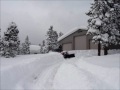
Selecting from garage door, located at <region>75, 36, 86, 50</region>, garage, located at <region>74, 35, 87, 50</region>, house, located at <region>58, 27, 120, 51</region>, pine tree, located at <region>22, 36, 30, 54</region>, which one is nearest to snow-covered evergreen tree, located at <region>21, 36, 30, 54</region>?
pine tree, located at <region>22, 36, 30, 54</region>

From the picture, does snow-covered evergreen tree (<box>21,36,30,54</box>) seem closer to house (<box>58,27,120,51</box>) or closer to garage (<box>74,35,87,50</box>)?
house (<box>58,27,120,51</box>)

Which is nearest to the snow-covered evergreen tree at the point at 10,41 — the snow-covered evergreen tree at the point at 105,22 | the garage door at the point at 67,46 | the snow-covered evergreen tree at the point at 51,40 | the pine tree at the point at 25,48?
the garage door at the point at 67,46

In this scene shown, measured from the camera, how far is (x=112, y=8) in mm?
24953

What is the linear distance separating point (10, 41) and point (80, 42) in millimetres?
13985

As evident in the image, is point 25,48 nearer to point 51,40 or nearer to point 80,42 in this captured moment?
point 51,40

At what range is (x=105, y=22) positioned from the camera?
24938 millimetres

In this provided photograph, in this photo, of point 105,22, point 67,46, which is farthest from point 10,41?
point 105,22

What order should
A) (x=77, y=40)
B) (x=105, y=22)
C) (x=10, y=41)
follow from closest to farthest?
(x=105, y=22), (x=10, y=41), (x=77, y=40)

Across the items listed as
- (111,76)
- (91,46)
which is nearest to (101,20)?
(91,46)

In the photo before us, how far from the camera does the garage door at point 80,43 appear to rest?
1524 inches

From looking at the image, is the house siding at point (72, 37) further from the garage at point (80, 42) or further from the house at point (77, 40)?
the garage at point (80, 42)

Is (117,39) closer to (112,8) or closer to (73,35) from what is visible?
(112,8)

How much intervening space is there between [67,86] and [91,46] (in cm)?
2678

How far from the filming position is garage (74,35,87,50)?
38.7 m
